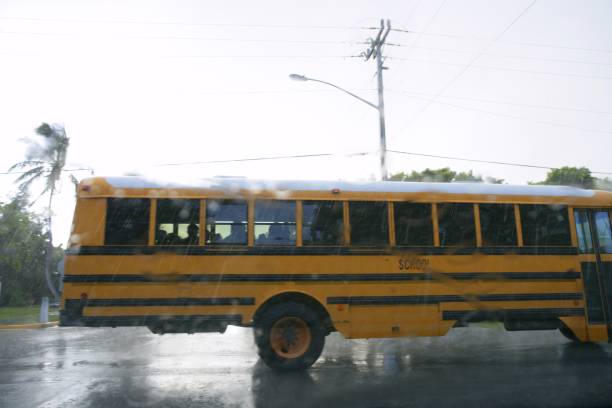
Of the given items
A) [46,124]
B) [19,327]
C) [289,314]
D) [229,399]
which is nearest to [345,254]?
[289,314]

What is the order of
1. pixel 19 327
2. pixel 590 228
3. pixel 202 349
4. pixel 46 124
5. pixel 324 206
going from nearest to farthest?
pixel 324 206 < pixel 590 228 < pixel 202 349 < pixel 19 327 < pixel 46 124

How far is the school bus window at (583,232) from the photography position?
739cm

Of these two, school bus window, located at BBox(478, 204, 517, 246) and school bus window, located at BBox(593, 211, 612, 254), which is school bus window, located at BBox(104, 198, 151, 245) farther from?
school bus window, located at BBox(593, 211, 612, 254)

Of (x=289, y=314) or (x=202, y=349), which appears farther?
(x=202, y=349)

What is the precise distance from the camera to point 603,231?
7531 mm

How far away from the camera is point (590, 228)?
748 centimetres

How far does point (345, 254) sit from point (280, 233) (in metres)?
1.05

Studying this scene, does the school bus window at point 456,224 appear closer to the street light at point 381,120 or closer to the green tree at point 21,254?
the street light at point 381,120

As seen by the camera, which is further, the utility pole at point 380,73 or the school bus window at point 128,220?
the utility pole at point 380,73

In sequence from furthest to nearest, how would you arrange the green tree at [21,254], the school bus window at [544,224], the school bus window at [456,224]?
the green tree at [21,254], the school bus window at [544,224], the school bus window at [456,224]

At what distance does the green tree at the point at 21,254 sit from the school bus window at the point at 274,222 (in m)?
21.7

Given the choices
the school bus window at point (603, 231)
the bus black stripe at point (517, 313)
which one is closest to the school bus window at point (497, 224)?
the bus black stripe at point (517, 313)

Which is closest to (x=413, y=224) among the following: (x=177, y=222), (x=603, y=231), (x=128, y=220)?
(x=603, y=231)

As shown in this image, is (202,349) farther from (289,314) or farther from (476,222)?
(476,222)
